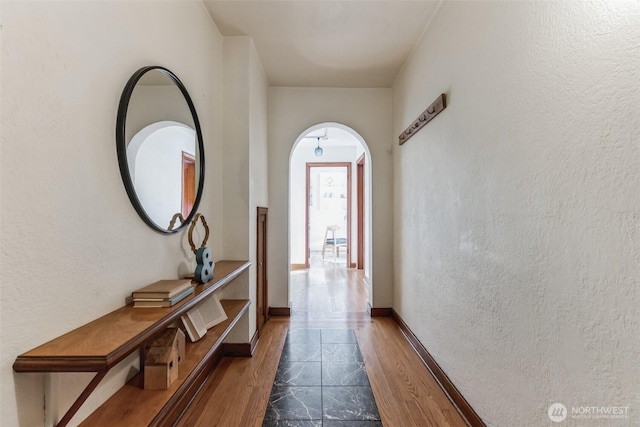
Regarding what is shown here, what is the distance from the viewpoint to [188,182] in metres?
1.80

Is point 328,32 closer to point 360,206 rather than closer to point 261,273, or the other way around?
point 261,273

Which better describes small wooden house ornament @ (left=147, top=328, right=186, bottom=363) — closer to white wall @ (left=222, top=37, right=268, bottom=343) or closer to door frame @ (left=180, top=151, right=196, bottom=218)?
door frame @ (left=180, top=151, right=196, bottom=218)

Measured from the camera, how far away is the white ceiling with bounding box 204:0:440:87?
2.05 meters

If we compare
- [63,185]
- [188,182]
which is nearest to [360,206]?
[188,182]

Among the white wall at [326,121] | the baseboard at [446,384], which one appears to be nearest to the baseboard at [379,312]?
the white wall at [326,121]

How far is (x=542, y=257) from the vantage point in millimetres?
1103

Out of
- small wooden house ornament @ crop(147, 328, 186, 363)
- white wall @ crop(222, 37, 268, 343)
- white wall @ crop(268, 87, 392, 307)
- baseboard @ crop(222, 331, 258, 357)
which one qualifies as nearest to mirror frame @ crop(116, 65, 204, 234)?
small wooden house ornament @ crop(147, 328, 186, 363)

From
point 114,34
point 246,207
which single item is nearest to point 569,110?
point 114,34

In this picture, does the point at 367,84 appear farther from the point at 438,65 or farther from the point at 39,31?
the point at 39,31

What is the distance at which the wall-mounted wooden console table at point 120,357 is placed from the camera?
2.62 ft

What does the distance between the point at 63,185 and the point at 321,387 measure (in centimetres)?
190

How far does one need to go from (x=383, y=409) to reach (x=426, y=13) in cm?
277

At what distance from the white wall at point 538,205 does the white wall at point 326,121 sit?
1360 mm

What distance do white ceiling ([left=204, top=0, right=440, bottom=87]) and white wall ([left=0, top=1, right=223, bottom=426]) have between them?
0.91 meters
